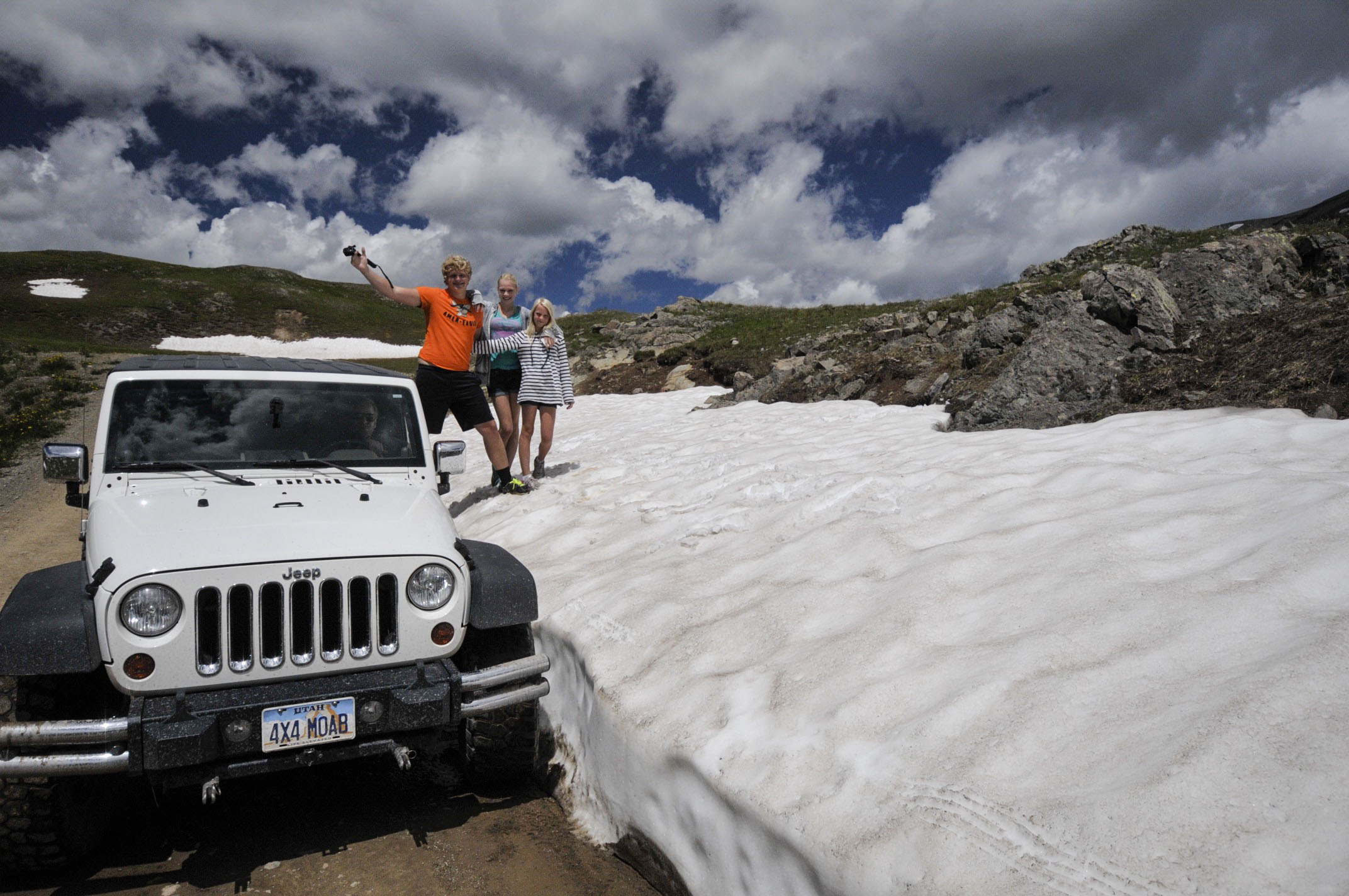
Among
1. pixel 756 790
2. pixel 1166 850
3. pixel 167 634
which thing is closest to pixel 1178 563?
pixel 1166 850

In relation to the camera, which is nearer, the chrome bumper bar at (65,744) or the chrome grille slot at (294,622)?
the chrome bumper bar at (65,744)

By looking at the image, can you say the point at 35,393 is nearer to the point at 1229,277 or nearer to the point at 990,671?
the point at 990,671

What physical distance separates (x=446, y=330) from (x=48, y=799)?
5.11m

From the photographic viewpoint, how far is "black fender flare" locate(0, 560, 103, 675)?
3.21 m

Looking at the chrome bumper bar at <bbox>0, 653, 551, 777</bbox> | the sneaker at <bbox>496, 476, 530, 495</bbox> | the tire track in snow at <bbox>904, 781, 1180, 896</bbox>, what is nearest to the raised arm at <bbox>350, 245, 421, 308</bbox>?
the sneaker at <bbox>496, 476, 530, 495</bbox>

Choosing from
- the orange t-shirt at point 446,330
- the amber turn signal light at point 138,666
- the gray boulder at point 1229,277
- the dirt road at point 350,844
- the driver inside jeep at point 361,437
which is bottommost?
the dirt road at point 350,844

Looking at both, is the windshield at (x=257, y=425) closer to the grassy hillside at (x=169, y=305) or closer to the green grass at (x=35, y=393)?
the green grass at (x=35, y=393)

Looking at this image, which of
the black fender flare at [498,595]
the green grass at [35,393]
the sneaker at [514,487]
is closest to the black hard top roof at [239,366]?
the black fender flare at [498,595]

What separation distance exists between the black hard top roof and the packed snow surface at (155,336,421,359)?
57.0 m

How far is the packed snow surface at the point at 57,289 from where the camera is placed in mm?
71000

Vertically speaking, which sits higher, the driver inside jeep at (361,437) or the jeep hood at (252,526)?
the driver inside jeep at (361,437)

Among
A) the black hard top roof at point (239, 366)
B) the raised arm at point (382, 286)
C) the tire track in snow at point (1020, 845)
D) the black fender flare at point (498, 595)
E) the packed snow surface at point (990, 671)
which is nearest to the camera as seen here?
the tire track in snow at point (1020, 845)

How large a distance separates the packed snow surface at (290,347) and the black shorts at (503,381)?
54.1 m

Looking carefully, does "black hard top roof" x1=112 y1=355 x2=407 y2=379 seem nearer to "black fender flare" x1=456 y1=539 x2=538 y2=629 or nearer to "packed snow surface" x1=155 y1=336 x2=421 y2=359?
"black fender flare" x1=456 y1=539 x2=538 y2=629
